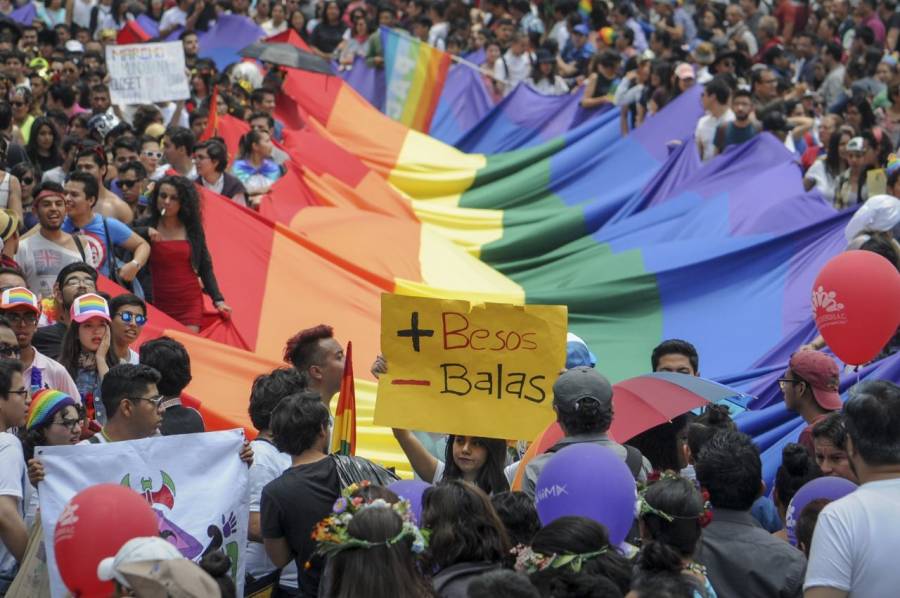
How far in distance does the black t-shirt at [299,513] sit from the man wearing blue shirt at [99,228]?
3.74 m

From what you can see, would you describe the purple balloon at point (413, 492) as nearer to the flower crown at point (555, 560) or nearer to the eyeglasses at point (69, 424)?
the flower crown at point (555, 560)

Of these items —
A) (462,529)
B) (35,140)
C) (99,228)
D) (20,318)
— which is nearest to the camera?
(462,529)

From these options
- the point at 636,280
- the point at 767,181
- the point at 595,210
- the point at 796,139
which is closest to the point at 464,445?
the point at 636,280

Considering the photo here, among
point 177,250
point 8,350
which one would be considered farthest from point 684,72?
point 8,350

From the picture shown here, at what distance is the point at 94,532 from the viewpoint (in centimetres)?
372

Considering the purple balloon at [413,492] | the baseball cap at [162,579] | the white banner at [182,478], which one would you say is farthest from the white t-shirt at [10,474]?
the baseball cap at [162,579]

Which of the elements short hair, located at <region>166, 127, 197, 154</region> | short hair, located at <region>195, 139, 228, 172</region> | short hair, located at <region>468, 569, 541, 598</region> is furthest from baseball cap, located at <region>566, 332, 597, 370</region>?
short hair, located at <region>166, 127, 197, 154</region>

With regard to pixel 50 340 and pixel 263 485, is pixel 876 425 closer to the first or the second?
pixel 263 485

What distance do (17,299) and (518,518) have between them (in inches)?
117

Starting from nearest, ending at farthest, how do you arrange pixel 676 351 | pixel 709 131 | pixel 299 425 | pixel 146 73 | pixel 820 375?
pixel 299 425 → pixel 820 375 → pixel 676 351 → pixel 709 131 → pixel 146 73

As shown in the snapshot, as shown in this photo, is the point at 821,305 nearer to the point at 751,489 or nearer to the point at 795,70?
the point at 751,489

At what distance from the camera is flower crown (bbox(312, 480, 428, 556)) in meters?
3.96

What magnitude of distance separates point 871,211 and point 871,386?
4.48m

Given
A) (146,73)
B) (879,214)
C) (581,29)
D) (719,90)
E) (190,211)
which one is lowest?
(190,211)
